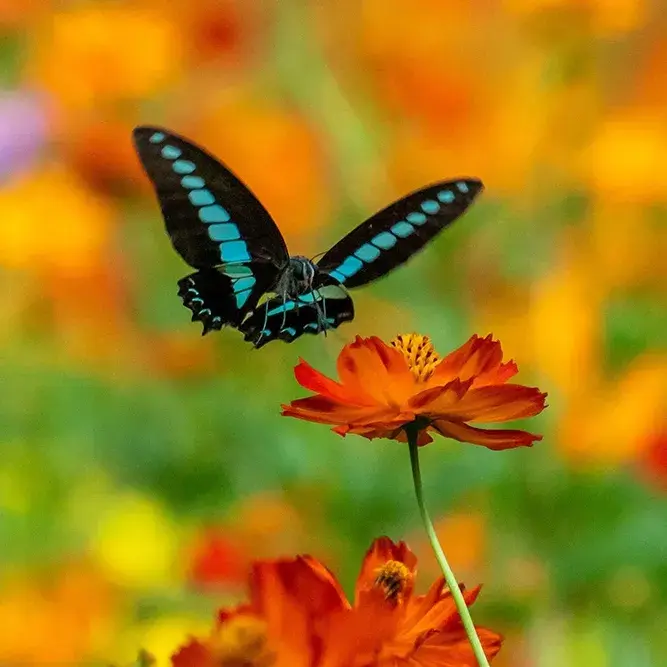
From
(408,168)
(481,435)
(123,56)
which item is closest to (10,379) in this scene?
(123,56)

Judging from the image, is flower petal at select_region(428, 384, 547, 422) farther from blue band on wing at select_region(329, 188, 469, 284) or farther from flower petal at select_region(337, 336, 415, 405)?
blue band on wing at select_region(329, 188, 469, 284)

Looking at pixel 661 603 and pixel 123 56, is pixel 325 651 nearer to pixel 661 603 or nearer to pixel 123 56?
pixel 661 603

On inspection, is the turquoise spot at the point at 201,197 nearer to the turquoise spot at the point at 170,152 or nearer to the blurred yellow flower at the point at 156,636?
the turquoise spot at the point at 170,152

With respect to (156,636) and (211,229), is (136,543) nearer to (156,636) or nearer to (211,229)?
(156,636)

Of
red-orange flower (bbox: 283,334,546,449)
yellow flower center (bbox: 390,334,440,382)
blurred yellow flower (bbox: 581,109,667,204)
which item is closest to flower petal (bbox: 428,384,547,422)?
red-orange flower (bbox: 283,334,546,449)

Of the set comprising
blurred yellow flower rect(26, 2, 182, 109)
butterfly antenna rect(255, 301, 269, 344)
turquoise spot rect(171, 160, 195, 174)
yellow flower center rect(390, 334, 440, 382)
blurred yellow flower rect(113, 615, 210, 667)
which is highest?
blurred yellow flower rect(26, 2, 182, 109)

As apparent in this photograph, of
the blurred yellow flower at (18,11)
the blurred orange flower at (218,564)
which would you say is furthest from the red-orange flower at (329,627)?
the blurred yellow flower at (18,11)

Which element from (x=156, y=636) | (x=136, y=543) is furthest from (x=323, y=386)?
(x=136, y=543)
